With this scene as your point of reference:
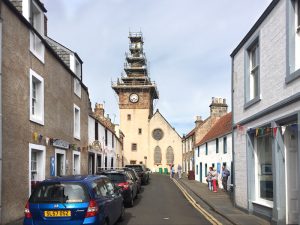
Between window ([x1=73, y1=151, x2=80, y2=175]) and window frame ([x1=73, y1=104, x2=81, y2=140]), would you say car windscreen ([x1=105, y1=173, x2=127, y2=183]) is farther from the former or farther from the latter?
window frame ([x1=73, y1=104, x2=81, y2=140])

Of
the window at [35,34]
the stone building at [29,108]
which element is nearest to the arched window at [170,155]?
the stone building at [29,108]

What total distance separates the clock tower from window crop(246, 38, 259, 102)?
53.9 m

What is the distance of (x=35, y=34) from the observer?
14555 mm

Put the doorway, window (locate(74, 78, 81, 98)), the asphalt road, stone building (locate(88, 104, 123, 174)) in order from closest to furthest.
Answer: the asphalt road → the doorway → window (locate(74, 78, 81, 98)) → stone building (locate(88, 104, 123, 174))

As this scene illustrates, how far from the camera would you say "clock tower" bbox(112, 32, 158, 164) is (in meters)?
68.8

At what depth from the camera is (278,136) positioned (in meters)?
11.5

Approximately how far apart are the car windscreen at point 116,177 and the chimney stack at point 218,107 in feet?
99.3

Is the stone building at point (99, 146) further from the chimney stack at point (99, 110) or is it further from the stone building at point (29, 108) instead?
the chimney stack at point (99, 110)

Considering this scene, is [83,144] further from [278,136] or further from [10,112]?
[278,136]

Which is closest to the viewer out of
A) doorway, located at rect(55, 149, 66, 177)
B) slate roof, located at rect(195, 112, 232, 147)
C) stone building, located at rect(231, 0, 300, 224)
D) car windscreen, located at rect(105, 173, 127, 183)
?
stone building, located at rect(231, 0, 300, 224)

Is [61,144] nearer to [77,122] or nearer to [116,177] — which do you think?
[116,177]

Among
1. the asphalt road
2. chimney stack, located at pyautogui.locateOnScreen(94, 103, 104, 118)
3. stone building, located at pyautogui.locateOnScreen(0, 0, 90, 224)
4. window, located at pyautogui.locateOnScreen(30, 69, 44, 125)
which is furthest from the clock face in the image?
window, located at pyautogui.locateOnScreen(30, 69, 44, 125)

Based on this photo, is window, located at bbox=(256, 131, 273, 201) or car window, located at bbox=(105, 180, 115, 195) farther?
Result: window, located at bbox=(256, 131, 273, 201)

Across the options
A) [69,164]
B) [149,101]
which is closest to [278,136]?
[69,164]
